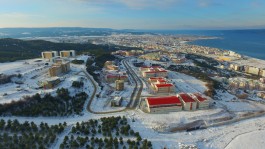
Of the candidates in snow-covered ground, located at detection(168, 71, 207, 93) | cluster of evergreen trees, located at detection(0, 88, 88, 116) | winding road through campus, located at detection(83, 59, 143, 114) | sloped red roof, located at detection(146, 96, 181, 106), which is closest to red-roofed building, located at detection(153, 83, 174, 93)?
snow-covered ground, located at detection(168, 71, 207, 93)

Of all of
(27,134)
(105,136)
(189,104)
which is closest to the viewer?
(27,134)

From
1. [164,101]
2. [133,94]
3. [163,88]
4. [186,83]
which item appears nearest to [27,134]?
[164,101]

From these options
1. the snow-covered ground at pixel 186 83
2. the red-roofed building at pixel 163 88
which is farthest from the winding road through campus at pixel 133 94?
the snow-covered ground at pixel 186 83

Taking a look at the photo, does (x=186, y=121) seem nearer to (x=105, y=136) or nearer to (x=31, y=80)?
(x=105, y=136)

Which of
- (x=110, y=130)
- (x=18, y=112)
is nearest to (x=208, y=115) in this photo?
(x=110, y=130)

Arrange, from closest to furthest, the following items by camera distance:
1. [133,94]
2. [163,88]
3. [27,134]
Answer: [27,134] → [133,94] → [163,88]

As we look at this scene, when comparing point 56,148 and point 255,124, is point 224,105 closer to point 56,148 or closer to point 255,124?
point 255,124

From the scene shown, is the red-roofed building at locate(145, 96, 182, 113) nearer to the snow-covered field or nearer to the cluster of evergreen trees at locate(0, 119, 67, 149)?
the snow-covered field
